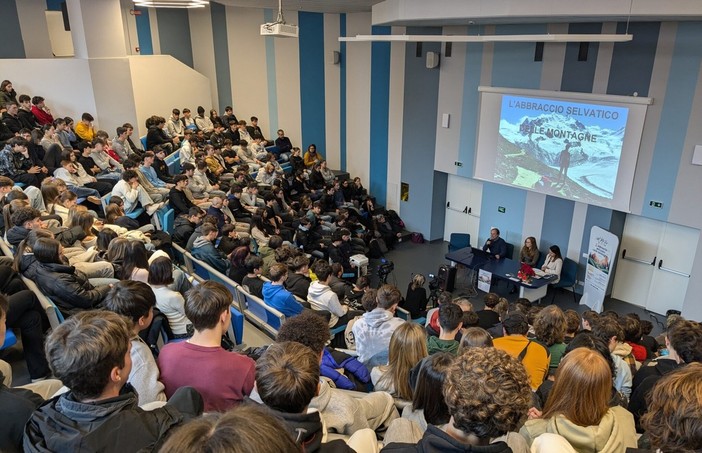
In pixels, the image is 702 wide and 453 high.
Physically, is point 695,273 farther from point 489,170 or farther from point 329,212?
point 329,212

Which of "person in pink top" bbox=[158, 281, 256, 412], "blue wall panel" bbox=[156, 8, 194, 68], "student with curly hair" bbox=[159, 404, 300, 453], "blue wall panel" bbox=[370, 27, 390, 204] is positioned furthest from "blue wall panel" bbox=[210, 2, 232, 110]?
"student with curly hair" bbox=[159, 404, 300, 453]

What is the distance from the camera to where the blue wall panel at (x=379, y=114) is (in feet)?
35.0

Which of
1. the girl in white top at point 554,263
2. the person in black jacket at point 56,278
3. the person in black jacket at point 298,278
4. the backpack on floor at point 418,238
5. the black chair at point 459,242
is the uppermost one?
the person in black jacket at point 56,278

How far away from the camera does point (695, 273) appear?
7.34 metres

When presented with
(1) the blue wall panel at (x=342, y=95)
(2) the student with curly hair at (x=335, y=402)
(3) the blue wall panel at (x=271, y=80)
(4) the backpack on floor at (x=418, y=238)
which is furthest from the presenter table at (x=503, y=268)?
(3) the blue wall panel at (x=271, y=80)

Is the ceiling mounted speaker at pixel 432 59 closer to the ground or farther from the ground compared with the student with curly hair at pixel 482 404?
farther from the ground

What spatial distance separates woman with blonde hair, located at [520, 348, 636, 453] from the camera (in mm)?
2010

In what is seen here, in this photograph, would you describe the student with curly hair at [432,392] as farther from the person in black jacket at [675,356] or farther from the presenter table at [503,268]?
the presenter table at [503,268]

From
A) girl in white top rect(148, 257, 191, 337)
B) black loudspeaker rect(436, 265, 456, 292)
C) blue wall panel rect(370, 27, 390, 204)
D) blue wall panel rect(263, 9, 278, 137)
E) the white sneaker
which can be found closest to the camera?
girl in white top rect(148, 257, 191, 337)

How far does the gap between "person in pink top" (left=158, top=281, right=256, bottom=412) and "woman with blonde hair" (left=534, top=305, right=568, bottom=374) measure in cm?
219

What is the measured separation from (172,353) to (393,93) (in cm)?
911

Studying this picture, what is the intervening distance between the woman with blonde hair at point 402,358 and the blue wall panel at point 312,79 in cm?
1027

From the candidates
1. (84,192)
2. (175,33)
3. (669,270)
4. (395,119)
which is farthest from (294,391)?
(175,33)

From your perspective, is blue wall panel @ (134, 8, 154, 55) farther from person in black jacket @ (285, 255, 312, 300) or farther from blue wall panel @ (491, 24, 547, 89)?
person in black jacket @ (285, 255, 312, 300)
